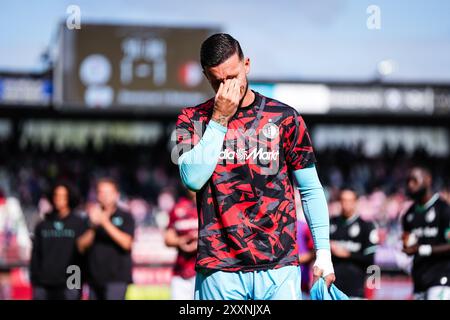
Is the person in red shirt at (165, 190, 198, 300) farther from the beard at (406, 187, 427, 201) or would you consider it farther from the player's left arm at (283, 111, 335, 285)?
the player's left arm at (283, 111, 335, 285)

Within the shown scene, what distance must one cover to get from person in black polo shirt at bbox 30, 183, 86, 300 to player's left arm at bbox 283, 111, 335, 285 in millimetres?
5497

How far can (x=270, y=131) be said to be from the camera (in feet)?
14.2

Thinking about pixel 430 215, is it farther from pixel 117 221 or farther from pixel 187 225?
pixel 117 221

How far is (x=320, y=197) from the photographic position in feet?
14.4

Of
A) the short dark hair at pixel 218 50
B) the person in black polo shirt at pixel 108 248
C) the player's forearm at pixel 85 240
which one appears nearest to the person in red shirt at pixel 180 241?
the person in black polo shirt at pixel 108 248

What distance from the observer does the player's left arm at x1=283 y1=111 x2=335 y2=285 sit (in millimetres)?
4340

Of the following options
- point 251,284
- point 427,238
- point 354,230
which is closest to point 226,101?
point 251,284

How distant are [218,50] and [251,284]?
114 centimetres

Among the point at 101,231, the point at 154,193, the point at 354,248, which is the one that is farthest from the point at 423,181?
the point at 154,193

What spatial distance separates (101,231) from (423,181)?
3.54 m

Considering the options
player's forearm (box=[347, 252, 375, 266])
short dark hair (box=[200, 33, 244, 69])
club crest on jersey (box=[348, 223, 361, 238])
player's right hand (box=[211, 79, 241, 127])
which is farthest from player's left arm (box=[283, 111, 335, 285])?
club crest on jersey (box=[348, 223, 361, 238])

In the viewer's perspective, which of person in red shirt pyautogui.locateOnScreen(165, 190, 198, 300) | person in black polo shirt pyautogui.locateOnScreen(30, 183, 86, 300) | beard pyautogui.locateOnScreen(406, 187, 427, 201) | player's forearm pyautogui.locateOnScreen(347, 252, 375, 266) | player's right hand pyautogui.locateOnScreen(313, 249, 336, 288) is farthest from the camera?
person in red shirt pyautogui.locateOnScreen(165, 190, 198, 300)

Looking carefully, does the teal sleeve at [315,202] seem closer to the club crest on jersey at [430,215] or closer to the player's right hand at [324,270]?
the player's right hand at [324,270]

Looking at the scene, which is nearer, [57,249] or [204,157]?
[204,157]
